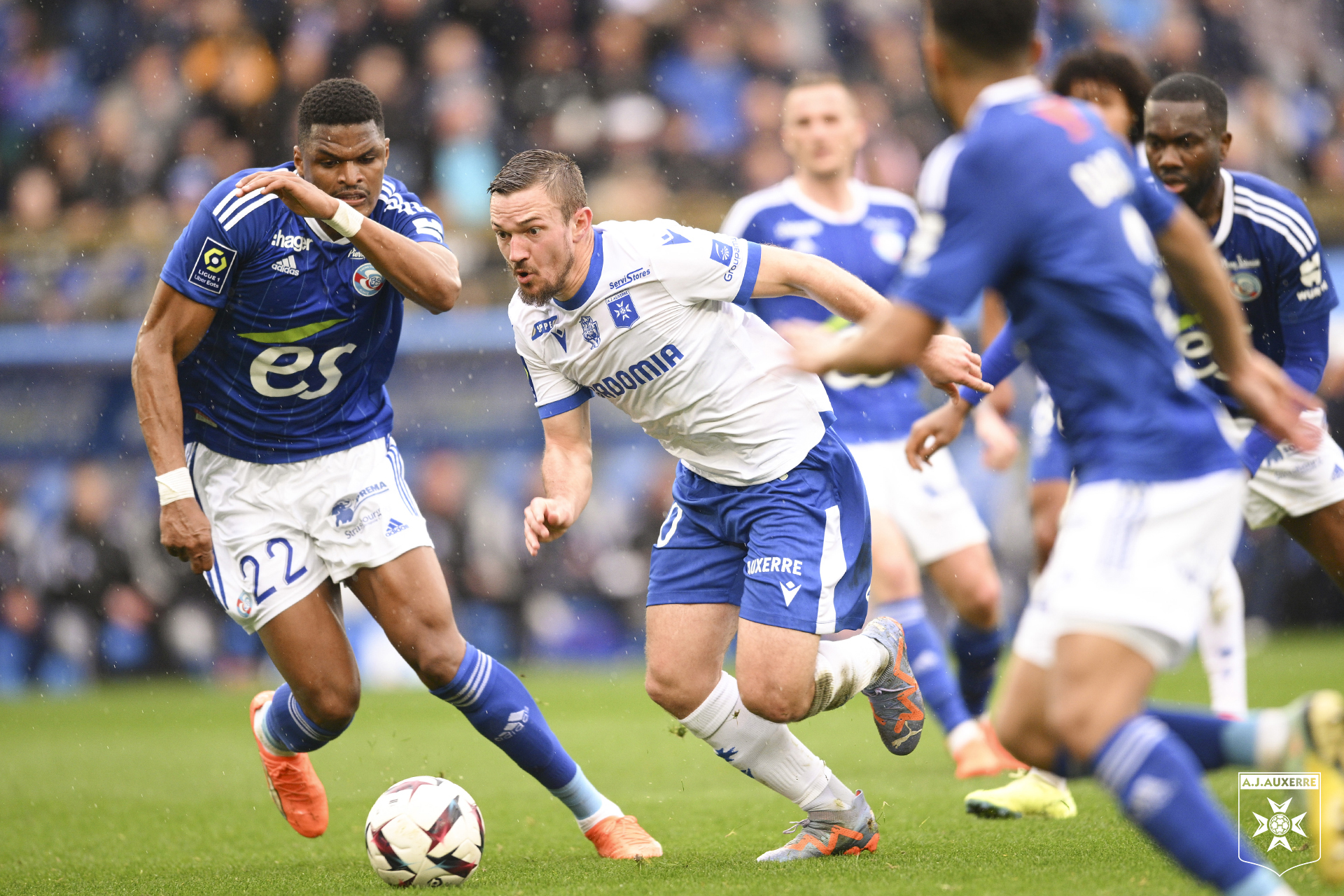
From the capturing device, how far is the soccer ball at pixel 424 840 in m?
4.38

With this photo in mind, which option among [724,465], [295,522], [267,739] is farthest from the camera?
[267,739]

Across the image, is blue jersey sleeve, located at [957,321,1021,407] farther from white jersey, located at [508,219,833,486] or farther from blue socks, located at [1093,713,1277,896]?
blue socks, located at [1093,713,1277,896]

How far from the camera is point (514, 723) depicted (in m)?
4.88

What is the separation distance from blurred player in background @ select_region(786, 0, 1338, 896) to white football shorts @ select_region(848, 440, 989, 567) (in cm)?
345

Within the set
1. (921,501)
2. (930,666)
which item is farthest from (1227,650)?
(921,501)

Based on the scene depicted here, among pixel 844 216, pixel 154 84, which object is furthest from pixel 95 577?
pixel 844 216

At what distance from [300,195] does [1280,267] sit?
3.29m

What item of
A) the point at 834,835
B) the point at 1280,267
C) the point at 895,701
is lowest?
the point at 834,835

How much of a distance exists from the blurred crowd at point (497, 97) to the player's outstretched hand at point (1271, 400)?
11.0m

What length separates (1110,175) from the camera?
3.08m

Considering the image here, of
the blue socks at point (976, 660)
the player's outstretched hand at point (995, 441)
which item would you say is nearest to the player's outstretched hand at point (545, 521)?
the player's outstretched hand at point (995, 441)

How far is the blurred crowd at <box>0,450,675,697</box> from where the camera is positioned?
547 inches

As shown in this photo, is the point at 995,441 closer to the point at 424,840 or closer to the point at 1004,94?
the point at 424,840

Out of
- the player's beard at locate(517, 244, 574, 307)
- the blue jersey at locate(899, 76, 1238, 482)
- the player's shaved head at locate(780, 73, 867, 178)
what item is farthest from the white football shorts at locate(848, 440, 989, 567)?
the blue jersey at locate(899, 76, 1238, 482)
